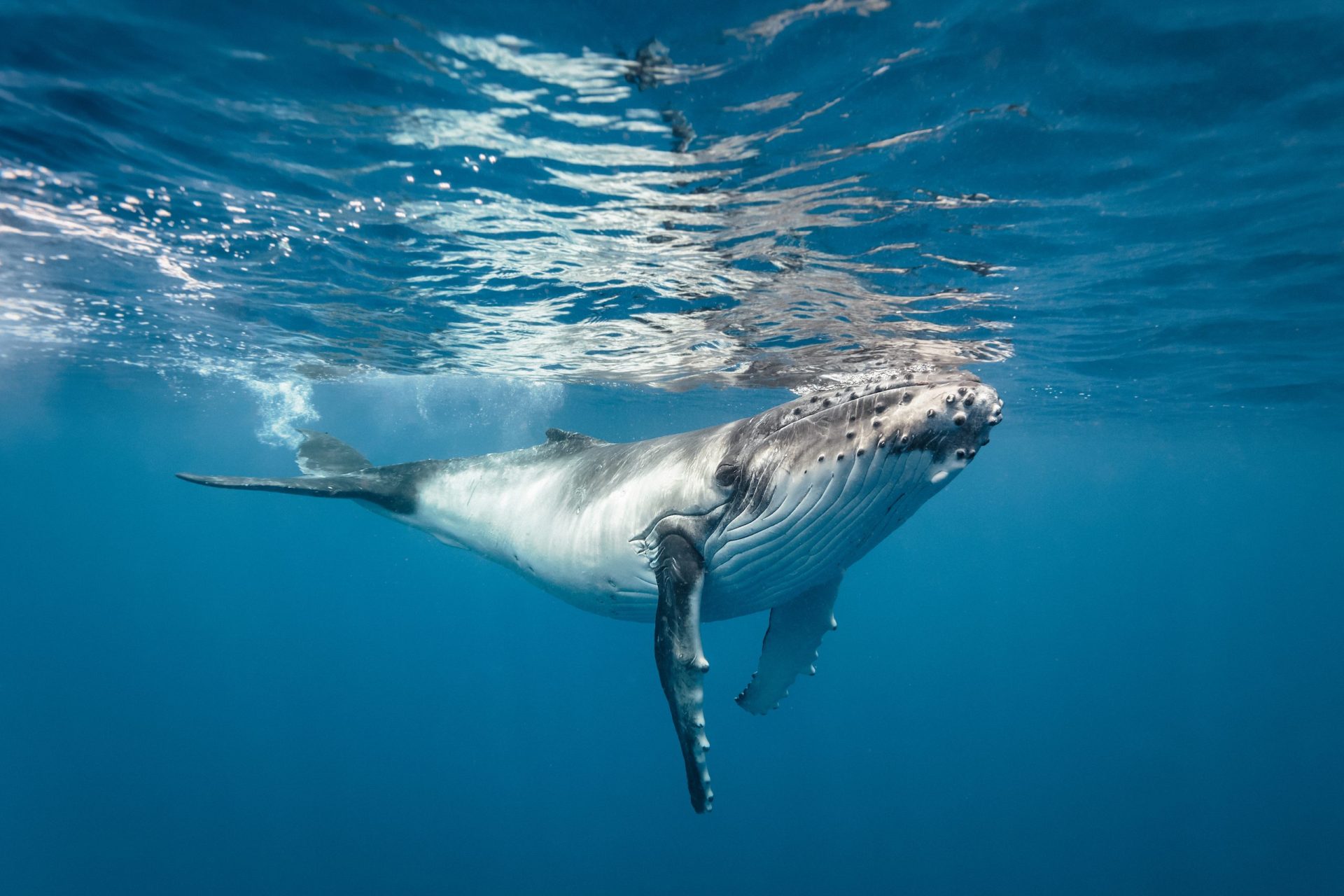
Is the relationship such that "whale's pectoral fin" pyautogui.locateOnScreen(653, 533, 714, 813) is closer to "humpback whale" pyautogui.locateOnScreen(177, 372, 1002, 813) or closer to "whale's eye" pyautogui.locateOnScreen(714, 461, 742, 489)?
"humpback whale" pyautogui.locateOnScreen(177, 372, 1002, 813)

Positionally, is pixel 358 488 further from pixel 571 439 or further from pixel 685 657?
pixel 685 657

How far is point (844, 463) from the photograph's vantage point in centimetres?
454

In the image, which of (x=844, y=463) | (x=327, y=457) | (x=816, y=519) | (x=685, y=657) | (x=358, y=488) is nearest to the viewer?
(x=844, y=463)

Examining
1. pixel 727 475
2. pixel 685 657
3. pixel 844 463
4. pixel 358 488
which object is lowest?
pixel 358 488

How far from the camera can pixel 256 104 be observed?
23.1ft

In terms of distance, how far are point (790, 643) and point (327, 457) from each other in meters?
7.76

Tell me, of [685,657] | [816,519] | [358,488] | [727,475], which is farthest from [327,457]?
[816,519]

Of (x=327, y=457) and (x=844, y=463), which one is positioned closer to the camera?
(x=844, y=463)

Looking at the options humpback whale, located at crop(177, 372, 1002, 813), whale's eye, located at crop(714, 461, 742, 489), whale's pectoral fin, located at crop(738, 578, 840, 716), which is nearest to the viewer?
humpback whale, located at crop(177, 372, 1002, 813)

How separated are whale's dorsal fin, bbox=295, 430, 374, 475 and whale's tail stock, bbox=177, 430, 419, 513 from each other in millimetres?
11

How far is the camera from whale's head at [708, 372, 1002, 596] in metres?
4.17

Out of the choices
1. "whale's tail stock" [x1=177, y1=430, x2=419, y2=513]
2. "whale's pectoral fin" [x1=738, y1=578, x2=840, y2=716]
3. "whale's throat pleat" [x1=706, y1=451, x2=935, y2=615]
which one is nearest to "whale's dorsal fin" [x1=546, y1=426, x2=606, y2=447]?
"whale's tail stock" [x1=177, y1=430, x2=419, y2=513]

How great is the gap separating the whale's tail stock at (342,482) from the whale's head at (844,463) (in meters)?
5.24

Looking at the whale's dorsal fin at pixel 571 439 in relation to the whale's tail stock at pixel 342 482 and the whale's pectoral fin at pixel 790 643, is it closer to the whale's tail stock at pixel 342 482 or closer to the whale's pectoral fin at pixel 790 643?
the whale's tail stock at pixel 342 482
